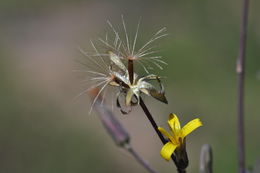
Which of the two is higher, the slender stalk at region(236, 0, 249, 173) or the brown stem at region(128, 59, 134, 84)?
the brown stem at region(128, 59, 134, 84)

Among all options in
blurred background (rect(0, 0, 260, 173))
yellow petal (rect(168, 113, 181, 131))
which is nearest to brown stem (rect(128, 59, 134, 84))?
yellow petal (rect(168, 113, 181, 131))

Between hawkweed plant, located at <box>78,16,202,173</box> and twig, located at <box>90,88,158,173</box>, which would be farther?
twig, located at <box>90,88,158,173</box>

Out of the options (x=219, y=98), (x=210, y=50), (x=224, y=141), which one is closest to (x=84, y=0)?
(x=210, y=50)

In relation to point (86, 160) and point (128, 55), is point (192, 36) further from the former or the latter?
point (128, 55)

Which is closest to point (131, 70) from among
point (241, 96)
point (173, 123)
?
point (173, 123)

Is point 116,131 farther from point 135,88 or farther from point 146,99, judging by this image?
point 146,99

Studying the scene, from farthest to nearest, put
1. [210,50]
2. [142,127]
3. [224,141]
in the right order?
[210,50]
[142,127]
[224,141]

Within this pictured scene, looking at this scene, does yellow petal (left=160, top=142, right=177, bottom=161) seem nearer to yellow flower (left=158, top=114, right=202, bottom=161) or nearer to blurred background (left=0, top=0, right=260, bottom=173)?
yellow flower (left=158, top=114, right=202, bottom=161)

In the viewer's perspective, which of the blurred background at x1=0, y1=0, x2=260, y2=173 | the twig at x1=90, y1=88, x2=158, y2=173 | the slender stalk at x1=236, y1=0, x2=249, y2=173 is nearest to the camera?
the twig at x1=90, y1=88, x2=158, y2=173
